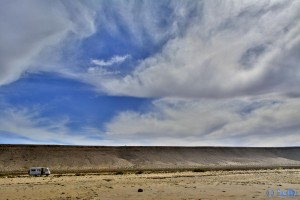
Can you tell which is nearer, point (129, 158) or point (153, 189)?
point (153, 189)

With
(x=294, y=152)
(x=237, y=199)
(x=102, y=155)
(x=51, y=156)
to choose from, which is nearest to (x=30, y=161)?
(x=51, y=156)

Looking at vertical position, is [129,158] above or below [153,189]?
above

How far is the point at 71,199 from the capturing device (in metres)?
19.3

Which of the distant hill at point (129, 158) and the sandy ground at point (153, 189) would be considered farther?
the distant hill at point (129, 158)

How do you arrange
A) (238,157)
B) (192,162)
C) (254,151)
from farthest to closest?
(254,151) → (238,157) → (192,162)

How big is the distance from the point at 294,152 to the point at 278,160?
2641 cm

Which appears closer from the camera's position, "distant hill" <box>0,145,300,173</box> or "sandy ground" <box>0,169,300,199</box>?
"sandy ground" <box>0,169,300,199</box>

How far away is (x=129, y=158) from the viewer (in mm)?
120188

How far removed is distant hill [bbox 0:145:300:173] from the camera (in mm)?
99625

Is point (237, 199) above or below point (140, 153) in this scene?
below

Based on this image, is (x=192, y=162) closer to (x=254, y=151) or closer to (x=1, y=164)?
(x=254, y=151)

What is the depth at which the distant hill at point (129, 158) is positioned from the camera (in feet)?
327

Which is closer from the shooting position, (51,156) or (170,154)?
(51,156)

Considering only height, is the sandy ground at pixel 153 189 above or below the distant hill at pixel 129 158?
below
